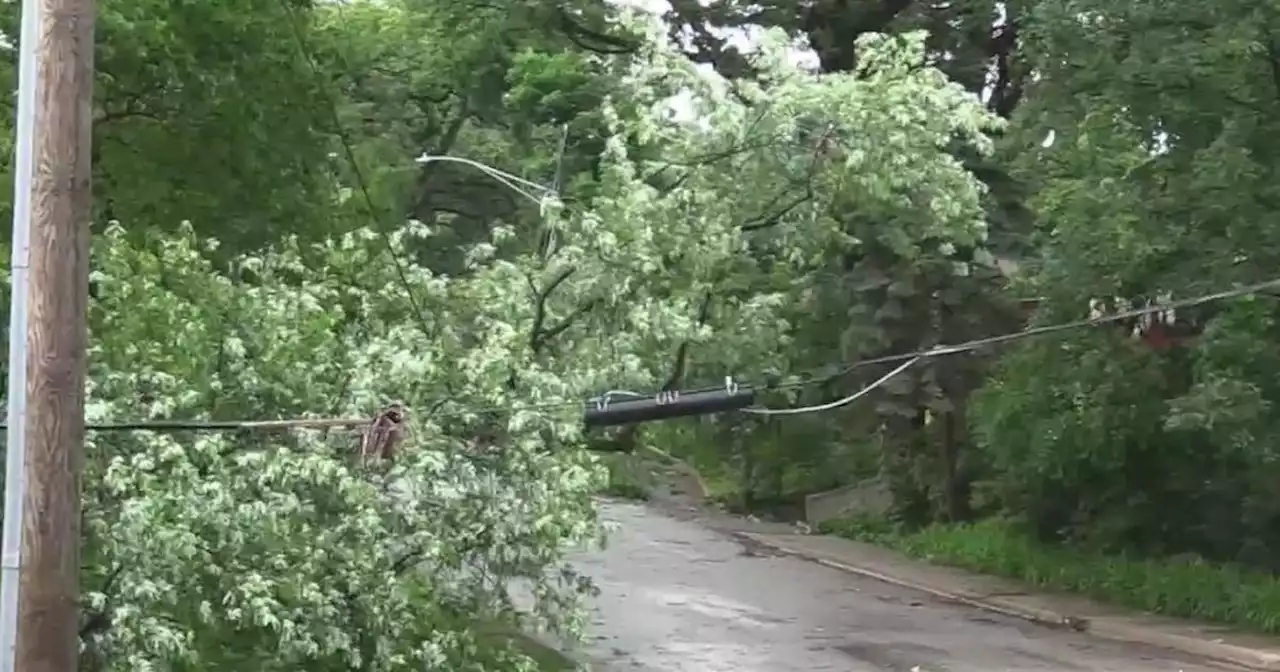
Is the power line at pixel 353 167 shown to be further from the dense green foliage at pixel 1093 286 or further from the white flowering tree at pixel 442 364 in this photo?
the dense green foliage at pixel 1093 286

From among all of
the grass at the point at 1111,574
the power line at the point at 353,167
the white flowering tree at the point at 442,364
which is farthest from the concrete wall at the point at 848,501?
the power line at the point at 353,167

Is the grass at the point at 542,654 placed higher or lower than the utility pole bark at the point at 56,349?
lower

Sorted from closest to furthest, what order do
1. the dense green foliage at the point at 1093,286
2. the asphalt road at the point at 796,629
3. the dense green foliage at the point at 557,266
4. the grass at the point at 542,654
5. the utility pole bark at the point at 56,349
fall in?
1. the utility pole bark at the point at 56,349
2. the dense green foliage at the point at 557,266
3. the grass at the point at 542,654
4. the dense green foliage at the point at 1093,286
5. the asphalt road at the point at 796,629

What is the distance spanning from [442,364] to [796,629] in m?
9.61

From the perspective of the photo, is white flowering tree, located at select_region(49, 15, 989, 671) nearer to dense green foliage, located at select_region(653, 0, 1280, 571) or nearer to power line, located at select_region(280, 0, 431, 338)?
power line, located at select_region(280, 0, 431, 338)

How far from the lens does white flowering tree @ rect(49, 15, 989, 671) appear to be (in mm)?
9242

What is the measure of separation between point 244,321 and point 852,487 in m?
24.3

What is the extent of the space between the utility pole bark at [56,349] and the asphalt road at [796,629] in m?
8.82

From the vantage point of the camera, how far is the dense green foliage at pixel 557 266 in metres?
9.87

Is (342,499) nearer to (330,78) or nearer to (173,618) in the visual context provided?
(173,618)

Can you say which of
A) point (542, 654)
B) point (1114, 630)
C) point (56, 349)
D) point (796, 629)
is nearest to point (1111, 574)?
point (1114, 630)

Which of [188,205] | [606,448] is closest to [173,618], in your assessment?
[188,205]

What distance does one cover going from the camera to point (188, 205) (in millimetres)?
13008

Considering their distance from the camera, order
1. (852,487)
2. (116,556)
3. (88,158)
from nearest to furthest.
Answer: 1. (88,158)
2. (116,556)
3. (852,487)
